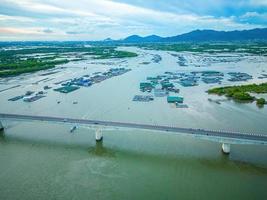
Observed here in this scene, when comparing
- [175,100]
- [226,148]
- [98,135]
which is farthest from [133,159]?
[175,100]

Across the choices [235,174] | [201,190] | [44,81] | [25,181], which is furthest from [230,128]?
[44,81]

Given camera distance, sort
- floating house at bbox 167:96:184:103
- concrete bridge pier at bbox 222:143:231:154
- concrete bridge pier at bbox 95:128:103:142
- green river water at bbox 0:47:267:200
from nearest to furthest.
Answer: green river water at bbox 0:47:267:200 → concrete bridge pier at bbox 222:143:231:154 → concrete bridge pier at bbox 95:128:103:142 → floating house at bbox 167:96:184:103

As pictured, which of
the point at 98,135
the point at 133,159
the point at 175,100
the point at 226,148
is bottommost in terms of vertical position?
the point at 133,159

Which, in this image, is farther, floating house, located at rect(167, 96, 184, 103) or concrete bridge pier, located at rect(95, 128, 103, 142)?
floating house, located at rect(167, 96, 184, 103)

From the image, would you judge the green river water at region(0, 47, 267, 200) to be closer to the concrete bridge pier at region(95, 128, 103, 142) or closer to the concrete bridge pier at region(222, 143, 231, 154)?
the concrete bridge pier at region(222, 143, 231, 154)

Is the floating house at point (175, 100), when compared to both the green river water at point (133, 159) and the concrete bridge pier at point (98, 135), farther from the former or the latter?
the concrete bridge pier at point (98, 135)

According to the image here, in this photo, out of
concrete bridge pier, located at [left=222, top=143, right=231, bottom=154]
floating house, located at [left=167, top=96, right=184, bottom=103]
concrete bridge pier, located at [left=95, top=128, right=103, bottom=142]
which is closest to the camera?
concrete bridge pier, located at [left=222, top=143, right=231, bottom=154]

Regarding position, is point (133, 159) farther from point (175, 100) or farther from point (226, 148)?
point (175, 100)

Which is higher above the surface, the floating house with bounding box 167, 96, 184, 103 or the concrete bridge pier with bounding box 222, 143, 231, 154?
the floating house with bounding box 167, 96, 184, 103

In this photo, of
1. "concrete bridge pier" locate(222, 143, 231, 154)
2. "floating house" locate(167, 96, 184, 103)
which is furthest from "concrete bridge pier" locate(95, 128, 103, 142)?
"floating house" locate(167, 96, 184, 103)

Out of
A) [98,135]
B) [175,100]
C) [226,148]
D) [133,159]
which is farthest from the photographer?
[175,100]

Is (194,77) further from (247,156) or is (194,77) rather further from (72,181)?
(72,181)
